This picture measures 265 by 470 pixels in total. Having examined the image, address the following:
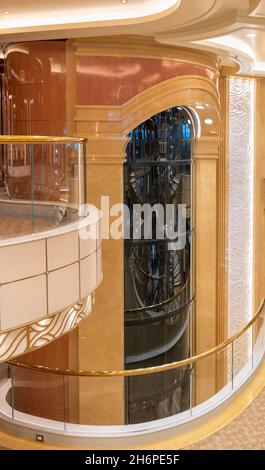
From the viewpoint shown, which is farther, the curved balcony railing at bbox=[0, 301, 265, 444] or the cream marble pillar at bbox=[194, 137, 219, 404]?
the cream marble pillar at bbox=[194, 137, 219, 404]

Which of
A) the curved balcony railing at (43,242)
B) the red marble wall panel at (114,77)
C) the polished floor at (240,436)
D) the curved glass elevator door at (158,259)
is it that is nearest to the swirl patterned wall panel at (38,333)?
the curved balcony railing at (43,242)

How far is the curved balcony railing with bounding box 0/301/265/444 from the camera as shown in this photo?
5.88 meters

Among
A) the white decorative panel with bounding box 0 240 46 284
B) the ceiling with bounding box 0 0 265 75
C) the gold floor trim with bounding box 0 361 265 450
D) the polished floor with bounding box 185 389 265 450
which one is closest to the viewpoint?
the white decorative panel with bounding box 0 240 46 284

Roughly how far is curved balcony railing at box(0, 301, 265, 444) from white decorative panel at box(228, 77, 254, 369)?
0.80 m

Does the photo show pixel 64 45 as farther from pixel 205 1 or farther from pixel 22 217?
pixel 22 217

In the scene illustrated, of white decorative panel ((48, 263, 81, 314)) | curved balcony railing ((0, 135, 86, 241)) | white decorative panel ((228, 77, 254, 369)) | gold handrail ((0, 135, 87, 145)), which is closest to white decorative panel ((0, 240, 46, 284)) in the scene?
white decorative panel ((48, 263, 81, 314))

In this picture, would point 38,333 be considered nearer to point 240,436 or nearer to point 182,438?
point 182,438

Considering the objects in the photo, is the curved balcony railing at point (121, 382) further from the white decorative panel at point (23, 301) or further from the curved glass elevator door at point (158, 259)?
the white decorative panel at point (23, 301)

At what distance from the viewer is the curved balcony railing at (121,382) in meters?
5.88

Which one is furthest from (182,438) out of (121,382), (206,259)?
(206,259)

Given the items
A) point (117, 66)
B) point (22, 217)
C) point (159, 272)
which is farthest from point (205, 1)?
point (159, 272)

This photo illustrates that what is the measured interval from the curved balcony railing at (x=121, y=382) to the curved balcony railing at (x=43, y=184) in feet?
7.23

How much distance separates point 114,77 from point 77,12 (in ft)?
2.87

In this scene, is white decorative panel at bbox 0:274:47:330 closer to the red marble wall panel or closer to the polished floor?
the polished floor
